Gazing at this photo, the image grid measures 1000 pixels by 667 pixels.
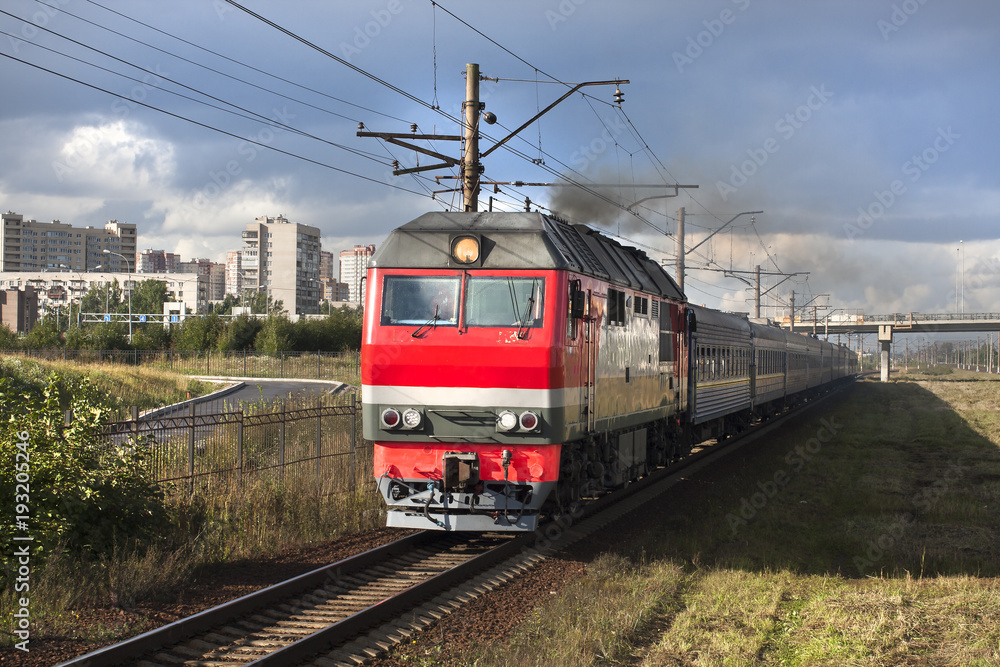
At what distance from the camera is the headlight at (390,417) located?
988 cm

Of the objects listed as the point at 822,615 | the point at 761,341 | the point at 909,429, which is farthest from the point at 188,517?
the point at 909,429

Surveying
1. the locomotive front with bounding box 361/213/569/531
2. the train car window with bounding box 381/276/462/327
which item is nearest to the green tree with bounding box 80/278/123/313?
the train car window with bounding box 381/276/462/327

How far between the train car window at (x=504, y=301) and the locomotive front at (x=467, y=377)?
1 cm

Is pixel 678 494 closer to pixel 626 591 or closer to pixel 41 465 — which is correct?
pixel 626 591

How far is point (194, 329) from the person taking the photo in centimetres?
5594

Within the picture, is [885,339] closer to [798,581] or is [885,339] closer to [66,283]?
[798,581]

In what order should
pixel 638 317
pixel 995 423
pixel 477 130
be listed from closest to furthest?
pixel 638 317 → pixel 477 130 → pixel 995 423

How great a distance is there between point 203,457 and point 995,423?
30396mm

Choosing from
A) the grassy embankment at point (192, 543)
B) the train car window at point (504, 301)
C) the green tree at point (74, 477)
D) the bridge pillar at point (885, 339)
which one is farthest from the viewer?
the bridge pillar at point (885, 339)

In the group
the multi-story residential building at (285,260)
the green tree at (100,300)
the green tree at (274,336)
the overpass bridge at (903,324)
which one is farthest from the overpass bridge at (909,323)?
the green tree at (100,300)

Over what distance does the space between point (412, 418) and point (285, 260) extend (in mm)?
136129

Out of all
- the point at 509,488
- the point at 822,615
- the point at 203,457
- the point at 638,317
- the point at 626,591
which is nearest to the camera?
the point at 822,615

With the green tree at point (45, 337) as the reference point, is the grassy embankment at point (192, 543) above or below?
below

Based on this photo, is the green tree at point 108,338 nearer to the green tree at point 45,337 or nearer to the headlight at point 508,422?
the green tree at point 45,337
